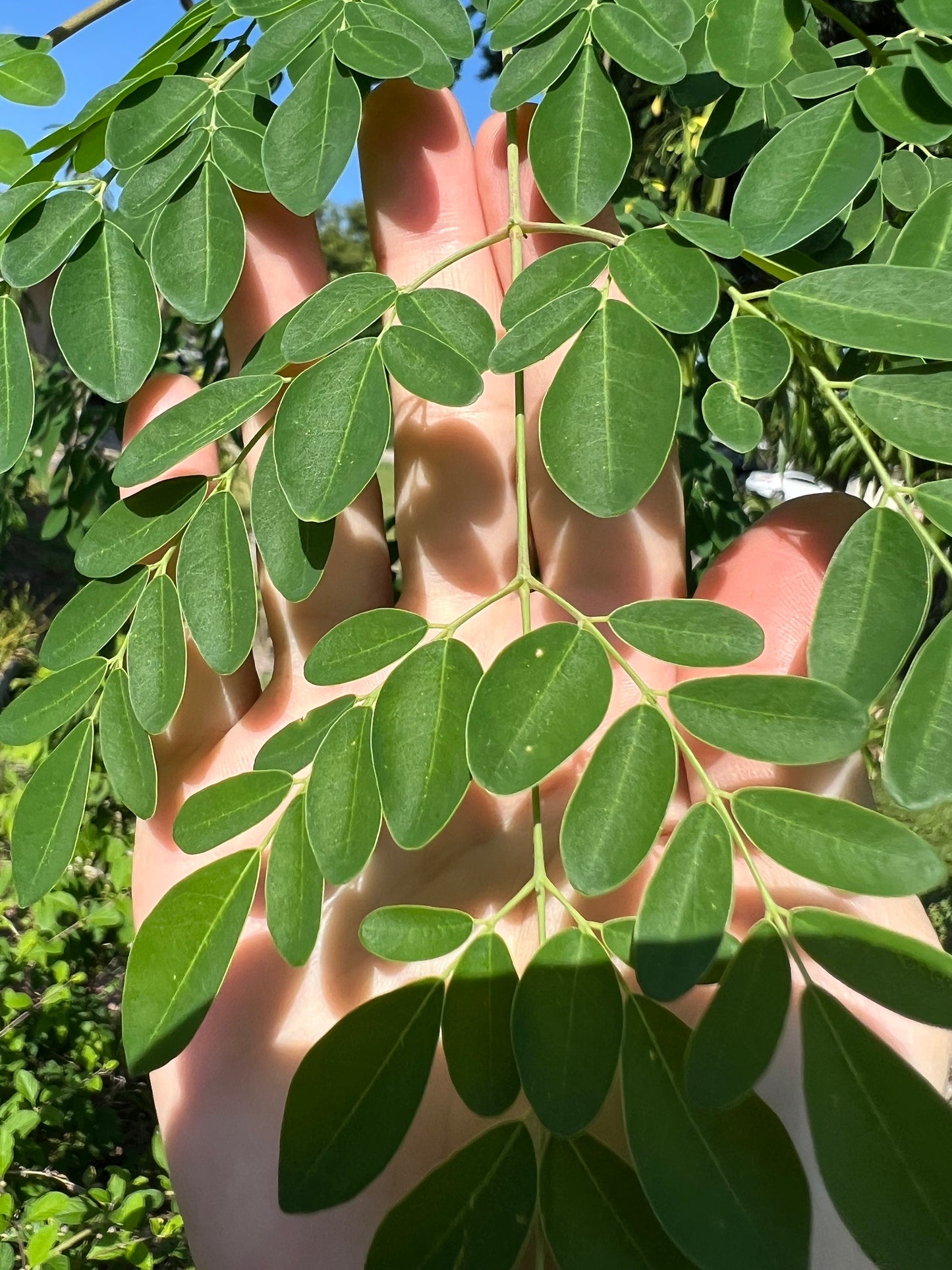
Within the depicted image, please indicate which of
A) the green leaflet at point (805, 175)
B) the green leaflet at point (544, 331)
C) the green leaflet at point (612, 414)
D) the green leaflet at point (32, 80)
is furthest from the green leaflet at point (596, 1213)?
the green leaflet at point (32, 80)

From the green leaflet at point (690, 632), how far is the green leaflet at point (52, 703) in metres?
0.47

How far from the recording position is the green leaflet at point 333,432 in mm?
676

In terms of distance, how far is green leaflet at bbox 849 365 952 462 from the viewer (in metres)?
0.65

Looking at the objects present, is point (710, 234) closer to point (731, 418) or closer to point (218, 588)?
point (731, 418)

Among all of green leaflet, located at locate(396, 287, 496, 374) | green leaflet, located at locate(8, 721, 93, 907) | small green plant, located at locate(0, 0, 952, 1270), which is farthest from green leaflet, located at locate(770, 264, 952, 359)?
green leaflet, located at locate(8, 721, 93, 907)

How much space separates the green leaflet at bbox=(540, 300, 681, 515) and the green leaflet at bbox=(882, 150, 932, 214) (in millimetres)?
384

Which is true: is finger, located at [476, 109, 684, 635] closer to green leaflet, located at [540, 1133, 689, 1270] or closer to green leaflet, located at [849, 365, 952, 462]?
green leaflet, located at [849, 365, 952, 462]

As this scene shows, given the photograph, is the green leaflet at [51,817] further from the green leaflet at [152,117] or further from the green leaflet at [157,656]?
the green leaflet at [152,117]

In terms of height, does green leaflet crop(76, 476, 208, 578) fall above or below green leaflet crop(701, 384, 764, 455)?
above

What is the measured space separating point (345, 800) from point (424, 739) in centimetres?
8

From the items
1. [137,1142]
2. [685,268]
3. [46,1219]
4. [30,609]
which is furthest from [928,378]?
[30,609]

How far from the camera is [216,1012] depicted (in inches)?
38.3

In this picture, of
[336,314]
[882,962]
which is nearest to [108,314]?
[336,314]

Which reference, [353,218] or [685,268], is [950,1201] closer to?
[685,268]
